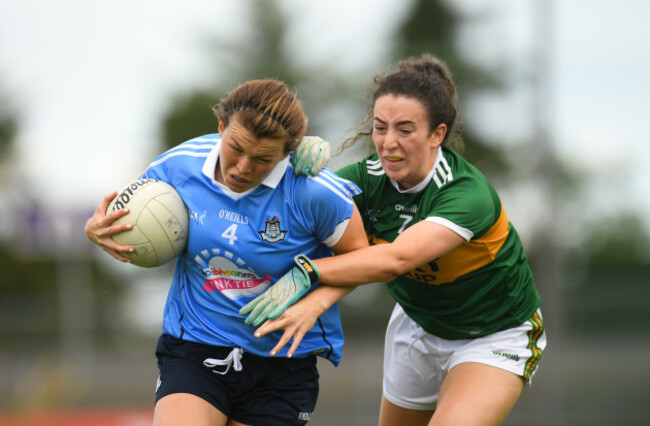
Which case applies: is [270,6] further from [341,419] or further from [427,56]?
[427,56]

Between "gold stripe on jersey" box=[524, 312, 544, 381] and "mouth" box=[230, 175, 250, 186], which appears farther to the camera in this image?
"gold stripe on jersey" box=[524, 312, 544, 381]

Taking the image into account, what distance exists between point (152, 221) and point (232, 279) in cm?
46

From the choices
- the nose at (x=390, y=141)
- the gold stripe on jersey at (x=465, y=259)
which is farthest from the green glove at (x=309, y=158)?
the gold stripe on jersey at (x=465, y=259)

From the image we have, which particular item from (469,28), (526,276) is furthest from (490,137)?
(526,276)

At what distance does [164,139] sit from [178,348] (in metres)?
24.8

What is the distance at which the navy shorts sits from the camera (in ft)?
12.1

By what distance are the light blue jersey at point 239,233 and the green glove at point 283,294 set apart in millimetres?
100

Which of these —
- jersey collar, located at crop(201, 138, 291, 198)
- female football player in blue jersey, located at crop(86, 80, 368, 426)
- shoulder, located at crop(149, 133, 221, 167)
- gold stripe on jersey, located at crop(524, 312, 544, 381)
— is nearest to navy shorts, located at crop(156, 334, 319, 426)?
female football player in blue jersey, located at crop(86, 80, 368, 426)

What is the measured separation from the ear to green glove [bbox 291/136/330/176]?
652 mm

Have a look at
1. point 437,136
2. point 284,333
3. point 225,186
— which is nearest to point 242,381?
point 284,333

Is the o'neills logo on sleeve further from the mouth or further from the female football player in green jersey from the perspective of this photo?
the mouth

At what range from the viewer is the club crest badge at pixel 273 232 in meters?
3.62

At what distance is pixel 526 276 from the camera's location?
14.7ft

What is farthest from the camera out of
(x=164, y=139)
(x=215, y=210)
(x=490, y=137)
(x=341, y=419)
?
(x=164, y=139)
